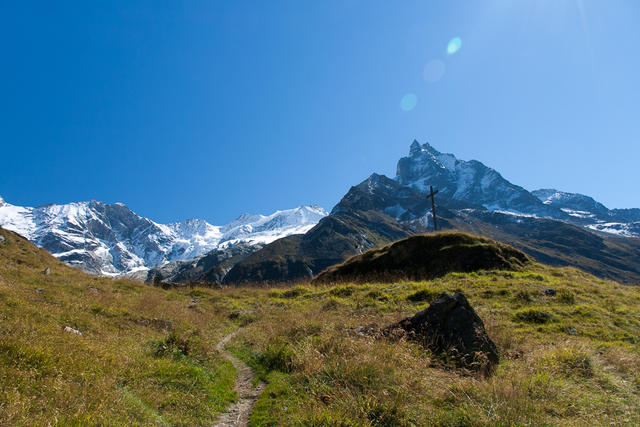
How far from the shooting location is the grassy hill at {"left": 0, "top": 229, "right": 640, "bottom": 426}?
17.1 ft

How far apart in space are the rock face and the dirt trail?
4.40 metres

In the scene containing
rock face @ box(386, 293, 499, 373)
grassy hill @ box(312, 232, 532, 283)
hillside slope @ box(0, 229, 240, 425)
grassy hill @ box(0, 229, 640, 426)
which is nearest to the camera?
hillside slope @ box(0, 229, 240, 425)

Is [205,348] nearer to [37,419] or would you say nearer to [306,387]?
[306,387]

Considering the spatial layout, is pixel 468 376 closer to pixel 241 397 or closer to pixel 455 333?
pixel 455 333

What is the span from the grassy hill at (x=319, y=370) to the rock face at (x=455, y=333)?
0.42 meters

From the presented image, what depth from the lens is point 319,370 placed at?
7461 millimetres

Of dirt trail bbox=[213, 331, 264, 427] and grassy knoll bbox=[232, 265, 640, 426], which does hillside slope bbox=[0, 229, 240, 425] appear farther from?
grassy knoll bbox=[232, 265, 640, 426]

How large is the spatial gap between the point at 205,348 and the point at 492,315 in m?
11.4

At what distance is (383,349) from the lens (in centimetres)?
760

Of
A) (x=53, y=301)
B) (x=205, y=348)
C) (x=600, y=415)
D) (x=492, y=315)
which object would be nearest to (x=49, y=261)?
(x=53, y=301)

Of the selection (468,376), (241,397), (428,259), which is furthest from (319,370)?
(428,259)

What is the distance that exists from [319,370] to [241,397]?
8.19 ft

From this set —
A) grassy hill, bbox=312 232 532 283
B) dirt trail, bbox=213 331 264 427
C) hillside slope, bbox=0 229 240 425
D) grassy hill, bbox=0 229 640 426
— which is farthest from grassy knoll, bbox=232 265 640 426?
grassy hill, bbox=312 232 532 283

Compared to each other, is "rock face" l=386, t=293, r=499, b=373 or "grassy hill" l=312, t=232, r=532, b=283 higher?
"grassy hill" l=312, t=232, r=532, b=283
